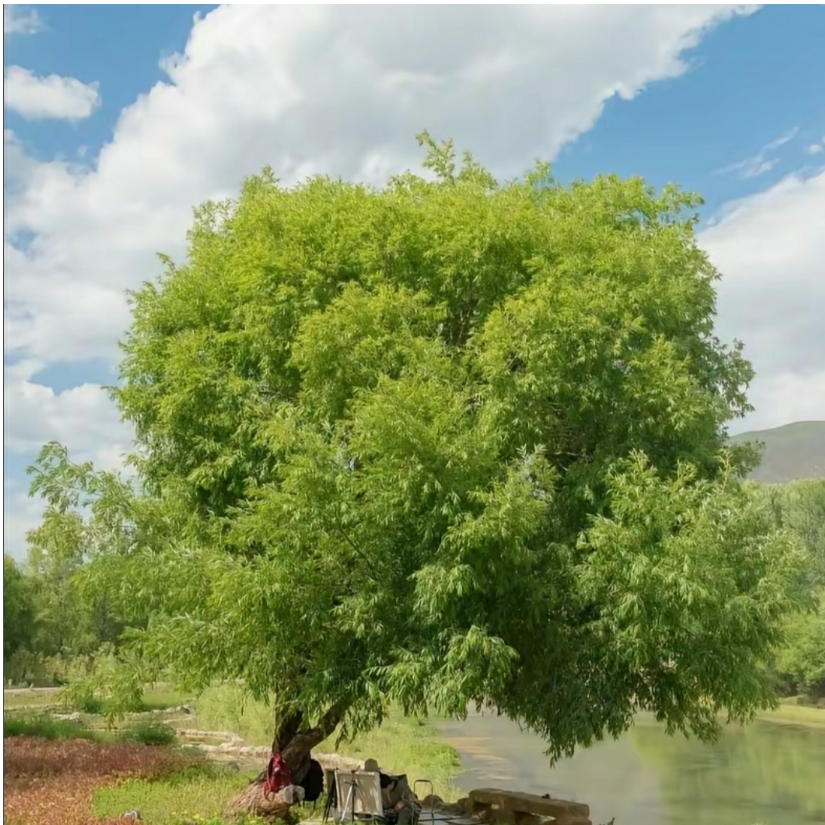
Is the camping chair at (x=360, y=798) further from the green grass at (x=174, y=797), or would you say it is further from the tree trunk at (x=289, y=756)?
the green grass at (x=174, y=797)

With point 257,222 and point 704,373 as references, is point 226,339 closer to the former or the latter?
point 257,222

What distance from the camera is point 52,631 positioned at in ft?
157

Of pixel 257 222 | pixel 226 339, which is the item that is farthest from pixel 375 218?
pixel 226 339

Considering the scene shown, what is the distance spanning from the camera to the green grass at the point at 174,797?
12070 millimetres

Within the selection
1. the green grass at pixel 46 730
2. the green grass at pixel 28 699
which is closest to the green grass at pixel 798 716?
the green grass at pixel 46 730

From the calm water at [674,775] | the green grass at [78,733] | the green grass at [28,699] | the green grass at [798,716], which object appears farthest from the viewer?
the green grass at [798,716]

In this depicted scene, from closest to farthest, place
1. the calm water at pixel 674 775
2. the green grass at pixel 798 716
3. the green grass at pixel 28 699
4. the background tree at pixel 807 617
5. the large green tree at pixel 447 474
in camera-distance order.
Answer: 1. the large green tree at pixel 447 474
2. the calm water at pixel 674 775
3. the green grass at pixel 28 699
4. the green grass at pixel 798 716
5. the background tree at pixel 807 617

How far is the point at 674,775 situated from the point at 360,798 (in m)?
17.2

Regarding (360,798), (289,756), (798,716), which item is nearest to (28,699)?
(289,756)

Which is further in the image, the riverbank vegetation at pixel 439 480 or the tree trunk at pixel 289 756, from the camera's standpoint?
the tree trunk at pixel 289 756

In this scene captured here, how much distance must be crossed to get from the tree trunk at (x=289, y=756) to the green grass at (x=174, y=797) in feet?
1.37

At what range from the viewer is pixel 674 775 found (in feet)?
83.6

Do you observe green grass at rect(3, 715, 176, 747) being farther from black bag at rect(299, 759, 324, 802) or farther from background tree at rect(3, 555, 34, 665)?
background tree at rect(3, 555, 34, 665)

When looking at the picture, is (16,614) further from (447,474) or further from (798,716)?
(447,474)
